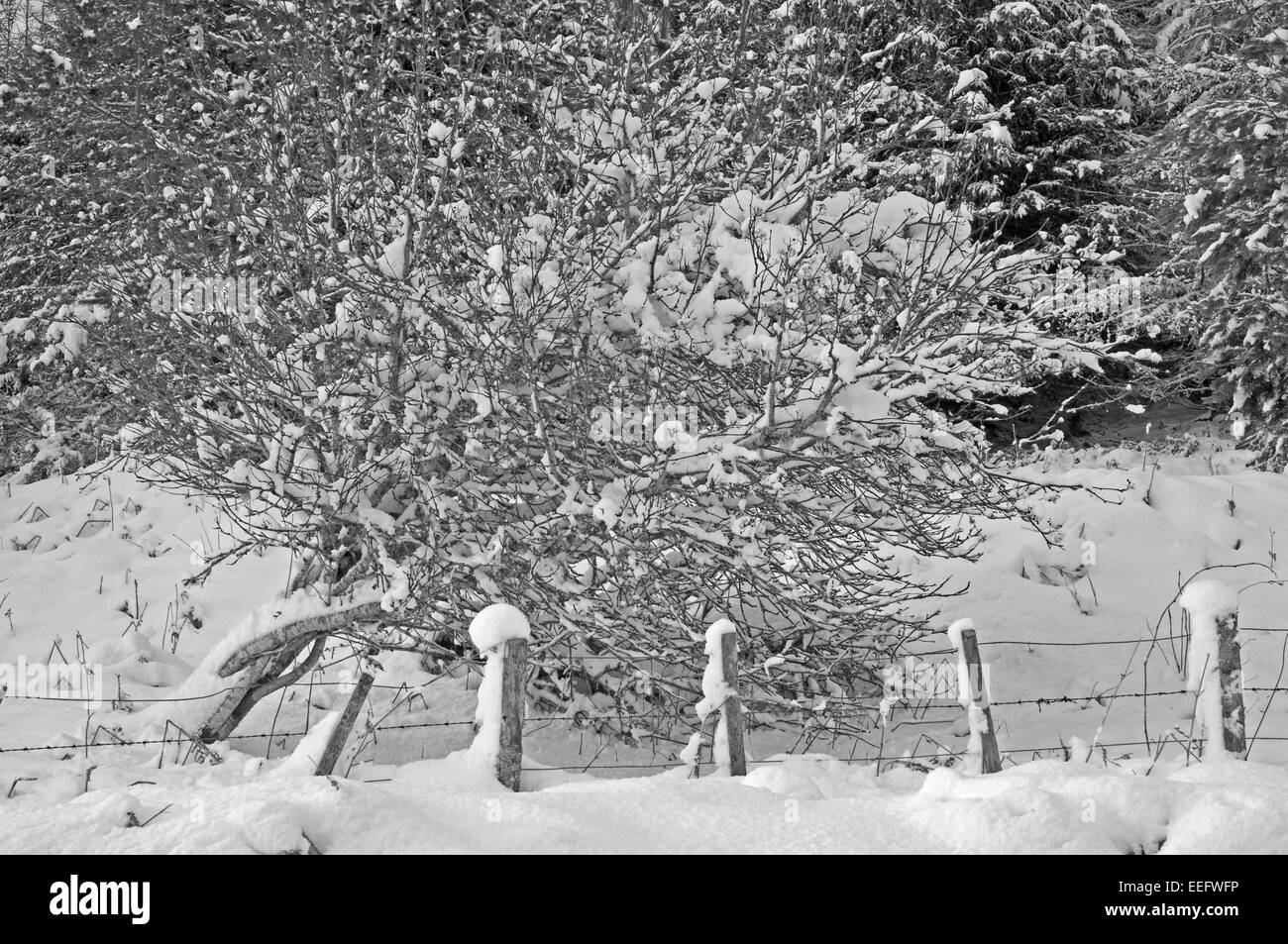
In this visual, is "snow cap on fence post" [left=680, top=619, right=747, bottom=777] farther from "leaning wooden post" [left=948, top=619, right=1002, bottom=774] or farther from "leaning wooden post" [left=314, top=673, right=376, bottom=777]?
"leaning wooden post" [left=314, top=673, right=376, bottom=777]

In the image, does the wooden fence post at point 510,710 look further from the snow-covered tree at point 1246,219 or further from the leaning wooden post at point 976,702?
the snow-covered tree at point 1246,219

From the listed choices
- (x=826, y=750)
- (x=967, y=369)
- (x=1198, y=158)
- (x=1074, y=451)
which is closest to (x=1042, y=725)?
(x=826, y=750)

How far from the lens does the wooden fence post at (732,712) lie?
12.3ft

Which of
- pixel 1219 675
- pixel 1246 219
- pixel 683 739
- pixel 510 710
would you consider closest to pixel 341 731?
pixel 510 710

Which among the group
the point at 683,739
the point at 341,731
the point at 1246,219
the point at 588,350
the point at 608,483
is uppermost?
the point at 1246,219

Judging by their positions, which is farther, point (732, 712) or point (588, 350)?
point (588, 350)

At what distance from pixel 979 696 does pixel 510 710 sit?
190 cm

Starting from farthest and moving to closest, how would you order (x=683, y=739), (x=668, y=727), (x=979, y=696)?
1. (x=683, y=739)
2. (x=668, y=727)
3. (x=979, y=696)

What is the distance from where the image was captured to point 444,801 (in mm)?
2922

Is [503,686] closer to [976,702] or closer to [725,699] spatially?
[725,699]

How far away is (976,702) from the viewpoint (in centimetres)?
410

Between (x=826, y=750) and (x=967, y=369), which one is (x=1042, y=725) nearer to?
(x=826, y=750)

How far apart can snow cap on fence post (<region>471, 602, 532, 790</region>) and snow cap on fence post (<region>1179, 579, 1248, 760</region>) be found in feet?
8.30
